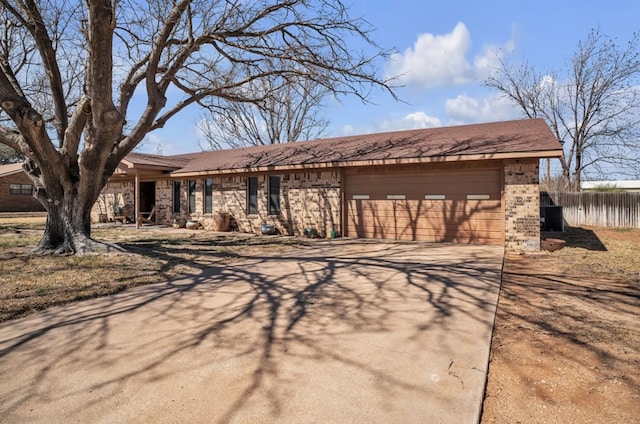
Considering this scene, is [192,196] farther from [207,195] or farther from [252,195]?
[252,195]

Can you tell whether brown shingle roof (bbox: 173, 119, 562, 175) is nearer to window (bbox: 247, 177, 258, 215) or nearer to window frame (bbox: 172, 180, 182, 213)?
window (bbox: 247, 177, 258, 215)

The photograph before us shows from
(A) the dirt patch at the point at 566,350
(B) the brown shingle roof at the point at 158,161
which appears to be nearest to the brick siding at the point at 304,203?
(B) the brown shingle roof at the point at 158,161

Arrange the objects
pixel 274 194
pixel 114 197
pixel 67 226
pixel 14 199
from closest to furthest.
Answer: pixel 67 226, pixel 274 194, pixel 114 197, pixel 14 199

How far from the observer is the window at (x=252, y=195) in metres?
14.2

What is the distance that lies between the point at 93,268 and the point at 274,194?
297 inches

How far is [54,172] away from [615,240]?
1526 centimetres

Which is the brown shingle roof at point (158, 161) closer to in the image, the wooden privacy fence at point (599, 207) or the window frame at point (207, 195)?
the window frame at point (207, 195)

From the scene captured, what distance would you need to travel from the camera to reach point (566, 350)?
3.32 m

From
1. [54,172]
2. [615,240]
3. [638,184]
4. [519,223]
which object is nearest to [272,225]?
[54,172]

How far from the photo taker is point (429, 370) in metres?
2.93

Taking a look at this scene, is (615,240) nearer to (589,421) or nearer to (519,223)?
(519,223)

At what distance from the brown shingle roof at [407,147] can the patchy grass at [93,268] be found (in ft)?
11.8

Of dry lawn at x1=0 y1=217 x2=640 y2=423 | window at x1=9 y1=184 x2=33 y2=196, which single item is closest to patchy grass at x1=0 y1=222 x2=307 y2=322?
dry lawn at x1=0 y1=217 x2=640 y2=423

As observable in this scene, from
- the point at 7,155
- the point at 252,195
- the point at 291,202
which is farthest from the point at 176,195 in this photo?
the point at 7,155
